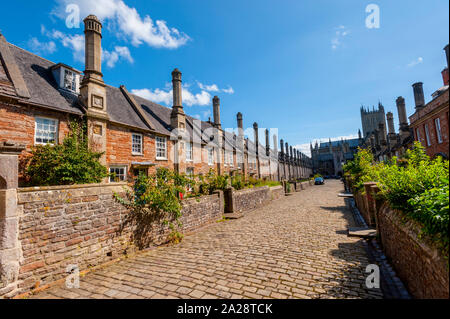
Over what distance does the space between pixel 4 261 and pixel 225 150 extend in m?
23.3

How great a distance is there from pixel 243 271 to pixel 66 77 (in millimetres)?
15179

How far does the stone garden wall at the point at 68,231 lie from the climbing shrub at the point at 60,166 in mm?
4121

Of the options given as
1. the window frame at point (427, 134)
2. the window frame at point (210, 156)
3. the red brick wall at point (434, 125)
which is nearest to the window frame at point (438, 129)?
the red brick wall at point (434, 125)

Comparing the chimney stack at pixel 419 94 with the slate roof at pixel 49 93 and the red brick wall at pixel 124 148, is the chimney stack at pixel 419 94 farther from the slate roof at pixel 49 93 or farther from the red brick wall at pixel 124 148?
the red brick wall at pixel 124 148

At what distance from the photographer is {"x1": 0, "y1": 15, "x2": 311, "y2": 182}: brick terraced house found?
9.52m

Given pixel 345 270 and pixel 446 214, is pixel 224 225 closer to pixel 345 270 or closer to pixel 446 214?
pixel 345 270

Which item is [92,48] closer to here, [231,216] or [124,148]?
[124,148]

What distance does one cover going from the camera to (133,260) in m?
6.56

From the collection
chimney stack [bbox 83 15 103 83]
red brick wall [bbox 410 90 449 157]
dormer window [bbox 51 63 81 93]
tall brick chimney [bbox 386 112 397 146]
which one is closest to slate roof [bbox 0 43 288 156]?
dormer window [bbox 51 63 81 93]

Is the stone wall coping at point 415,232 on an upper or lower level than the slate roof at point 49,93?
lower

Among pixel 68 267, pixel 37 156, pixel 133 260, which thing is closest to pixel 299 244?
pixel 133 260

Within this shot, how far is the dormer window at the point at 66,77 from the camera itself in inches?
496

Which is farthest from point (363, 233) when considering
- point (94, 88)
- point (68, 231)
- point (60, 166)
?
point (94, 88)

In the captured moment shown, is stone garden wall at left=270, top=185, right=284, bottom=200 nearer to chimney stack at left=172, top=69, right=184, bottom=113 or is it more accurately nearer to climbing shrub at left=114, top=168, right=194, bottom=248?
chimney stack at left=172, top=69, right=184, bottom=113
